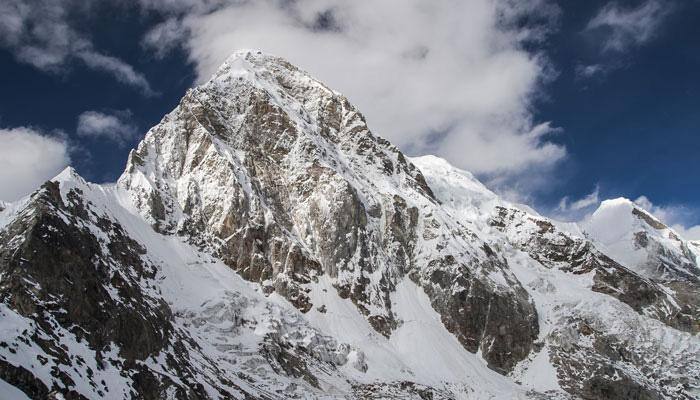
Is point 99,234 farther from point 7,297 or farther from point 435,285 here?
point 435,285

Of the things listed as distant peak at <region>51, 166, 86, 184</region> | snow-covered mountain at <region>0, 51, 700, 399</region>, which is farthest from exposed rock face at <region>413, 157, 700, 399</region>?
distant peak at <region>51, 166, 86, 184</region>

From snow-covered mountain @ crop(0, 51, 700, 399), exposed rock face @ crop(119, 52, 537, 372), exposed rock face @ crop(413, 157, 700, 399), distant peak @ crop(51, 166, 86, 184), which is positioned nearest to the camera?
snow-covered mountain @ crop(0, 51, 700, 399)

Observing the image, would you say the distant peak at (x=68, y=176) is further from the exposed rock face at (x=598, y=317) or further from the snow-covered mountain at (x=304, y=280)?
the exposed rock face at (x=598, y=317)

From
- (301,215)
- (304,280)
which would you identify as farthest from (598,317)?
(301,215)

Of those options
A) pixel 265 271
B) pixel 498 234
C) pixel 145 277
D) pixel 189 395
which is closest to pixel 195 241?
pixel 265 271

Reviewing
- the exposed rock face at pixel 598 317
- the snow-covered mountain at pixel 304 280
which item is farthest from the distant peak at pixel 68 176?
the exposed rock face at pixel 598 317

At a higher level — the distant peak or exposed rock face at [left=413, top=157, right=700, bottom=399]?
exposed rock face at [left=413, top=157, right=700, bottom=399]

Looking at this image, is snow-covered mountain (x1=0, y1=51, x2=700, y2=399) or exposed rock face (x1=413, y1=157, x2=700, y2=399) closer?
snow-covered mountain (x1=0, y1=51, x2=700, y2=399)

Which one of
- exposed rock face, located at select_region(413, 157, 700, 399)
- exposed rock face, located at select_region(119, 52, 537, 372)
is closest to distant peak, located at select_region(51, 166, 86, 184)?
exposed rock face, located at select_region(119, 52, 537, 372)

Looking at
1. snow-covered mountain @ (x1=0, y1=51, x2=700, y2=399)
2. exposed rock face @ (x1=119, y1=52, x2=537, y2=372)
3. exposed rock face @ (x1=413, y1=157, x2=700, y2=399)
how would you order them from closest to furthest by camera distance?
1. snow-covered mountain @ (x1=0, y1=51, x2=700, y2=399)
2. exposed rock face @ (x1=413, y1=157, x2=700, y2=399)
3. exposed rock face @ (x1=119, y1=52, x2=537, y2=372)

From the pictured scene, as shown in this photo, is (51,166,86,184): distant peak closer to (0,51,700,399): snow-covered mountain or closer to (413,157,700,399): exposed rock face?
(0,51,700,399): snow-covered mountain
